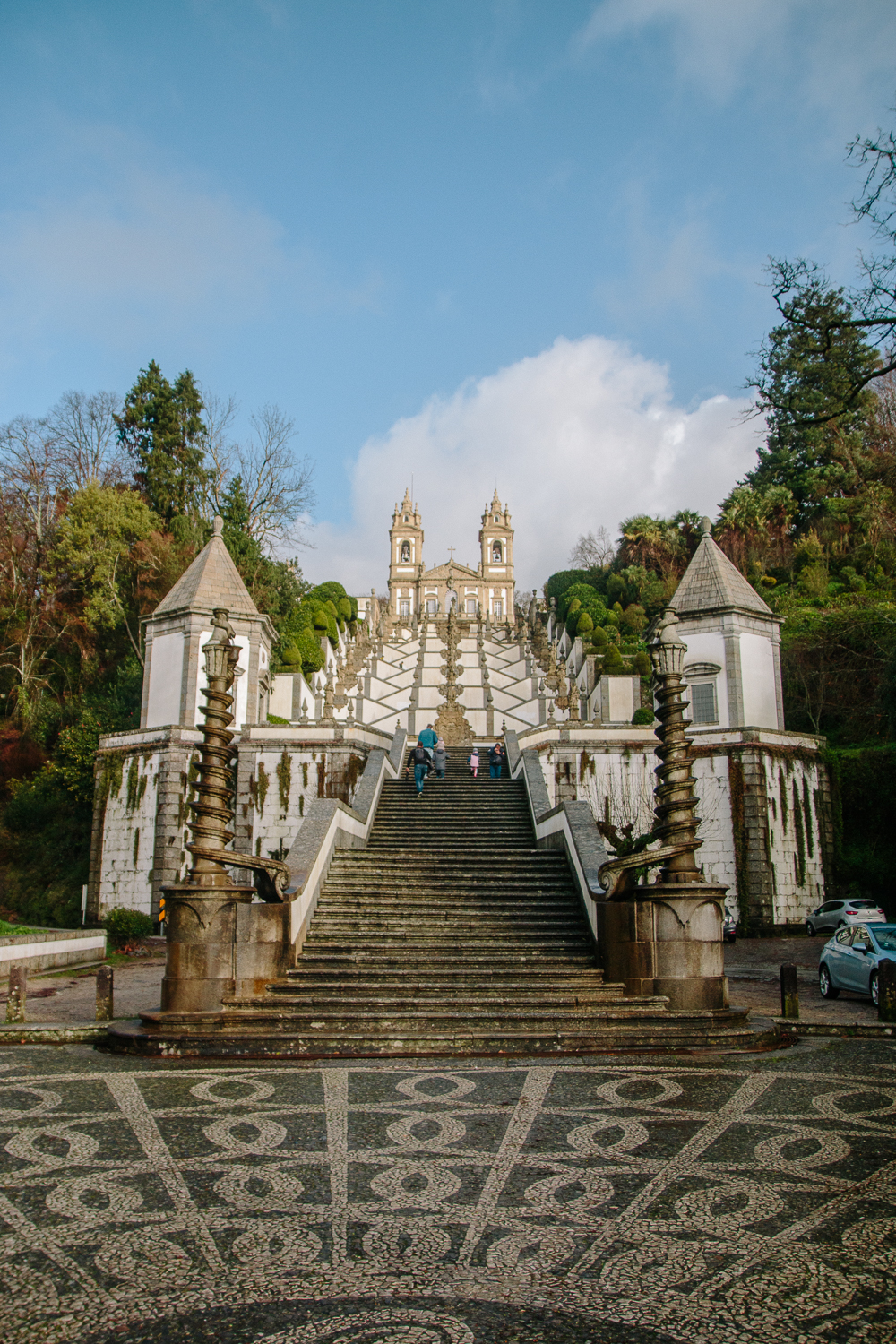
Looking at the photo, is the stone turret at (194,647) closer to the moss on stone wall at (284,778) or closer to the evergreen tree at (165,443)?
the moss on stone wall at (284,778)

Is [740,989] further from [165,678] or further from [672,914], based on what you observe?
[165,678]

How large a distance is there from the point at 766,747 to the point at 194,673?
14.5 meters

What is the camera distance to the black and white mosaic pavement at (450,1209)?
11.4 feet

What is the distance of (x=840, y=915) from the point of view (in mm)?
19875

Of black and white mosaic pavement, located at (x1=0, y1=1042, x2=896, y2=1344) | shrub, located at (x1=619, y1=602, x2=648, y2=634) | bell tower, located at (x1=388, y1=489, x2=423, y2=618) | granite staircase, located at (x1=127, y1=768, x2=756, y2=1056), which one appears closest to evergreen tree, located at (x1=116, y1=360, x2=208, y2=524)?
shrub, located at (x1=619, y1=602, x2=648, y2=634)

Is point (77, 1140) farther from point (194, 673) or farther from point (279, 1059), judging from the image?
point (194, 673)

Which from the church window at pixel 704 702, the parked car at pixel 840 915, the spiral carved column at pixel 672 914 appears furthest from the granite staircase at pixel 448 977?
the church window at pixel 704 702

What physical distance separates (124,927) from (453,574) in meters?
68.0

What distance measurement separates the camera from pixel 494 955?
36.8 feet

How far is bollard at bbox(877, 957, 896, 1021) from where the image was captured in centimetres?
1023

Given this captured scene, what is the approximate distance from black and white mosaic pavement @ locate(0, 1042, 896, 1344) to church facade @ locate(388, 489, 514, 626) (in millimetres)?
74418

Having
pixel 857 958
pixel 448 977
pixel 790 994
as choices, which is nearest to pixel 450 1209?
pixel 448 977

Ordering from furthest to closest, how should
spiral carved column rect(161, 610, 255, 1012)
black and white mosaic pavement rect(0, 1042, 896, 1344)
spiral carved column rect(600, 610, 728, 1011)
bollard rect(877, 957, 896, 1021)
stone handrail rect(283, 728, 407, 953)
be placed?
1. stone handrail rect(283, 728, 407, 953)
2. bollard rect(877, 957, 896, 1021)
3. spiral carved column rect(600, 610, 728, 1011)
4. spiral carved column rect(161, 610, 255, 1012)
5. black and white mosaic pavement rect(0, 1042, 896, 1344)

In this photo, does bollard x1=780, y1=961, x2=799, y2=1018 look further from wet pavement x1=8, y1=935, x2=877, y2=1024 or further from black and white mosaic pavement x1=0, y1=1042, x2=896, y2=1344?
black and white mosaic pavement x1=0, y1=1042, x2=896, y2=1344
